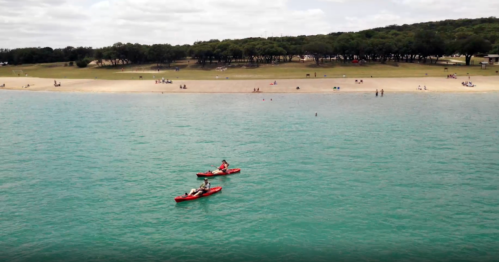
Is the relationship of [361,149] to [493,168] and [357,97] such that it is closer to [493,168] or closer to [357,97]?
[493,168]

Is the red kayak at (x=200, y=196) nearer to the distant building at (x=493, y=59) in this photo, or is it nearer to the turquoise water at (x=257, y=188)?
the turquoise water at (x=257, y=188)

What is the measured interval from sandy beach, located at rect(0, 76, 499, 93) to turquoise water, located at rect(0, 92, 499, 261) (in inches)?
1428

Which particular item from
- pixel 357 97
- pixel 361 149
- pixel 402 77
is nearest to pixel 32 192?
pixel 361 149

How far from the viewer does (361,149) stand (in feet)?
174

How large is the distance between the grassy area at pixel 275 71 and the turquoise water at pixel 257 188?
63389mm

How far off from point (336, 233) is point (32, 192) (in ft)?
88.3

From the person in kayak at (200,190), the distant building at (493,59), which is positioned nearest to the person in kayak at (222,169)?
the person in kayak at (200,190)

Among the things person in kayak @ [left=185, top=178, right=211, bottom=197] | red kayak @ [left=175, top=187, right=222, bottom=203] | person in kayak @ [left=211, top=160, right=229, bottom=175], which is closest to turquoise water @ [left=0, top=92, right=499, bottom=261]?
red kayak @ [left=175, top=187, right=222, bottom=203]

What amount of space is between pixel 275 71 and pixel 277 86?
3293 cm

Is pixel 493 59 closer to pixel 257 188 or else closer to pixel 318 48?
pixel 318 48

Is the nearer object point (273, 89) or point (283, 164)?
point (283, 164)

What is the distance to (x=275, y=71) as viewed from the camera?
15112cm

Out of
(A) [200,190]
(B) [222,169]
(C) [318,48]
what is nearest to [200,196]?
(A) [200,190]

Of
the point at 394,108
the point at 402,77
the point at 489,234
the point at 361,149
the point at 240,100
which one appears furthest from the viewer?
the point at 402,77
